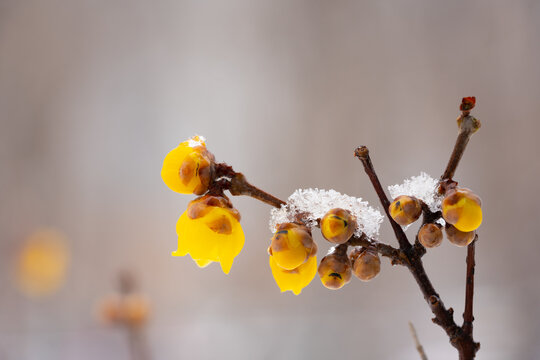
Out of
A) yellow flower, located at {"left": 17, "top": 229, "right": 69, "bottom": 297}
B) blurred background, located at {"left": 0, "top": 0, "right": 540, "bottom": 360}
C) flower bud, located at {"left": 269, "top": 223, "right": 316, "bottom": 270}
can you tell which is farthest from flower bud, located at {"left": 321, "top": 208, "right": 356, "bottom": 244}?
yellow flower, located at {"left": 17, "top": 229, "right": 69, "bottom": 297}

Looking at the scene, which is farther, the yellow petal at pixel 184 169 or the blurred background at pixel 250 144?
the blurred background at pixel 250 144

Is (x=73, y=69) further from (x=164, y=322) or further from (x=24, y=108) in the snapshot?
(x=164, y=322)

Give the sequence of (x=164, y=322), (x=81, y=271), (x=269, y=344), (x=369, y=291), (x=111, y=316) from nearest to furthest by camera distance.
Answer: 1. (x=111, y=316)
2. (x=269, y=344)
3. (x=369, y=291)
4. (x=164, y=322)
5. (x=81, y=271)

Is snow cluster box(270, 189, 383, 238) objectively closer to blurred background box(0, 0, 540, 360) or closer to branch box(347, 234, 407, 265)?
branch box(347, 234, 407, 265)

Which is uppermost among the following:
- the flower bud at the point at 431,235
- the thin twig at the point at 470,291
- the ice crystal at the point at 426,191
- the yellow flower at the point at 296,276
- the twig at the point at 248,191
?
the twig at the point at 248,191

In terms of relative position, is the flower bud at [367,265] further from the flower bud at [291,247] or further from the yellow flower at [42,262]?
the yellow flower at [42,262]

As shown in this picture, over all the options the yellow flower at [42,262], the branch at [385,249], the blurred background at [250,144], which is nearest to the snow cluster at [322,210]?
the branch at [385,249]

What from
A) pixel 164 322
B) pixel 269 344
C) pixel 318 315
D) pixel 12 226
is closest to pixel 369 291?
pixel 318 315
